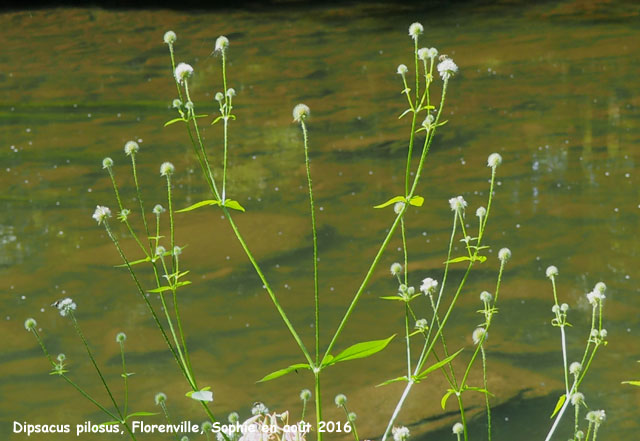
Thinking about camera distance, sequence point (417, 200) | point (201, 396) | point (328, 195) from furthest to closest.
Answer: point (328, 195) < point (417, 200) < point (201, 396)

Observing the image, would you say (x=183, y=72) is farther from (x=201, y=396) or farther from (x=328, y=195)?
(x=328, y=195)

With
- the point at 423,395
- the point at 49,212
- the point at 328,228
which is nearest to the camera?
the point at 423,395

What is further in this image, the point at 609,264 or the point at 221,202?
the point at 609,264

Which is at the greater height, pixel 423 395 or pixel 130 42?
pixel 130 42

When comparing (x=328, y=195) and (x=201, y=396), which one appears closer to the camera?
(x=201, y=396)

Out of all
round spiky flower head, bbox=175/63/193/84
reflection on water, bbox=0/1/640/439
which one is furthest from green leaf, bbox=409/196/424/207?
reflection on water, bbox=0/1/640/439

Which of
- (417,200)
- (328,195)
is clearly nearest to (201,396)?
(417,200)

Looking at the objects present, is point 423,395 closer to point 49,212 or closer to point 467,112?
point 49,212

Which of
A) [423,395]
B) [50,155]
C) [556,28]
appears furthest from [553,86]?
[423,395]

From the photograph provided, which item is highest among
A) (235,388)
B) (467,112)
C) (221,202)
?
(221,202)

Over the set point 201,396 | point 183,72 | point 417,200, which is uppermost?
point 183,72
